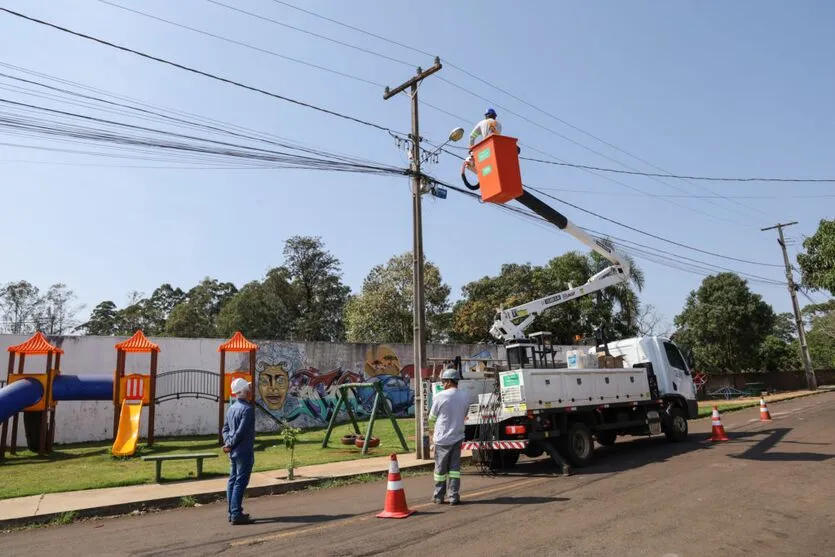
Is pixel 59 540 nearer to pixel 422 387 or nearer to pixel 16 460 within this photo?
pixel 422 387

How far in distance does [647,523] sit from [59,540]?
A: 6.82 m

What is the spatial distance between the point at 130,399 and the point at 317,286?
42.0m

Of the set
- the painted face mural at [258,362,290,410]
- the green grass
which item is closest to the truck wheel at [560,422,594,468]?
the green grass

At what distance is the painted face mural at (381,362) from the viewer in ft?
77.4

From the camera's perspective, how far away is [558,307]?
38188mm

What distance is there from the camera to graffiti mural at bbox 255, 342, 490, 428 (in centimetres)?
2097

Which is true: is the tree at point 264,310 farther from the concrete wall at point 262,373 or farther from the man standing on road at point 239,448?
the man standing on road at point 239,448

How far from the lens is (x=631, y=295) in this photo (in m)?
37.2

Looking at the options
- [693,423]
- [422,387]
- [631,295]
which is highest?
[631,295]

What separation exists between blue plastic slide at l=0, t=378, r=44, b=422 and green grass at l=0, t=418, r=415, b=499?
123 cm

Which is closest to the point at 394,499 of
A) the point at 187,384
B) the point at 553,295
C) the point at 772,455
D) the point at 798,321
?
the point at 772,455

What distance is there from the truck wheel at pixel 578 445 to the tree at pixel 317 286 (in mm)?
46632

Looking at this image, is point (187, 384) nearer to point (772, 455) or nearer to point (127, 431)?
point (127, 431)

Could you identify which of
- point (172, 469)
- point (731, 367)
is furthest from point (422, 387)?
point (731, 367)
